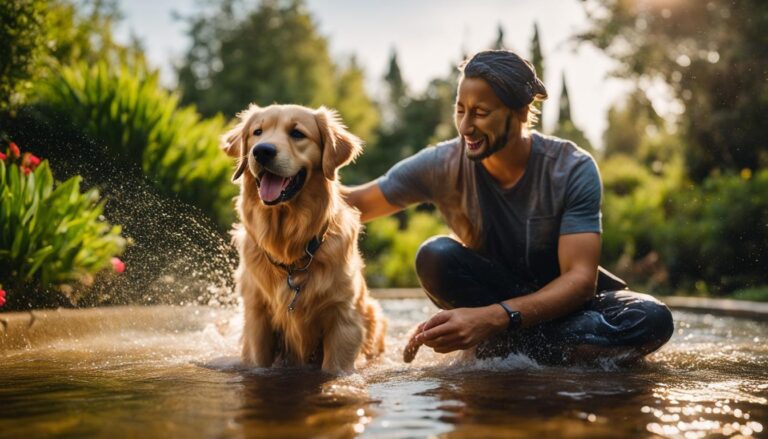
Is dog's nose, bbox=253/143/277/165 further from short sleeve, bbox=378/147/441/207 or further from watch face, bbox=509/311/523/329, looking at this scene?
watch face, bbox=509/311/523/329

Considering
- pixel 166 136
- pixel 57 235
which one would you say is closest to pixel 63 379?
pixel 57 235

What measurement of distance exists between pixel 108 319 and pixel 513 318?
284cm

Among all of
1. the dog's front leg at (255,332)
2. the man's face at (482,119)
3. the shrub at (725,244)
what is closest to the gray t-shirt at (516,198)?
the man's face at (482,119)

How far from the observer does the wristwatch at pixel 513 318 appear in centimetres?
302

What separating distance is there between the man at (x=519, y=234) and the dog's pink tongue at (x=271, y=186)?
0.76 metres

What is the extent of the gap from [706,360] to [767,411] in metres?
1.37

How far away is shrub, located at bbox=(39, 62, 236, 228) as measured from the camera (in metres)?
6.45

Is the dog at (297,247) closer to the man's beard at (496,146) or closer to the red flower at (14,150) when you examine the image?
the man's beard at (496,146)

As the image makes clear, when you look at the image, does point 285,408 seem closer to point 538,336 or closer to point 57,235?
point 538,336

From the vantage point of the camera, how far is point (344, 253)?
10.9ft

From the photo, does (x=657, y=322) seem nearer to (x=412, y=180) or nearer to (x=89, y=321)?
(x=412, y=180)

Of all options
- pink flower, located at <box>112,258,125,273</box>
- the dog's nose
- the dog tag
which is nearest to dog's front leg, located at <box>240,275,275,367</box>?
the dog tag

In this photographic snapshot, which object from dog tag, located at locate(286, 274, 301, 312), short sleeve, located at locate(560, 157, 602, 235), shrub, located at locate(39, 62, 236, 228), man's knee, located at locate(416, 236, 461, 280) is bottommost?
dog tag, located at locate(286, 274, 301, 312)

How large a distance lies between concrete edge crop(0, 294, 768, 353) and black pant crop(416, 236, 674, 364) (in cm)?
194
